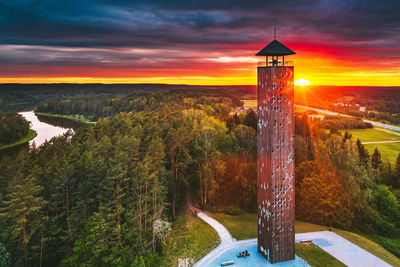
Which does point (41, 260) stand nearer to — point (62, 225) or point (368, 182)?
point (62, 225)

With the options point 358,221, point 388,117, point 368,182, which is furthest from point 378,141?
point 358,221

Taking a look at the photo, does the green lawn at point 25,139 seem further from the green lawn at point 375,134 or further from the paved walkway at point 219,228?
the green lawn at point 375,134

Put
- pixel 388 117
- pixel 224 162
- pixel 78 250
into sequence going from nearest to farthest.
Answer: pixel 78 250, pixel 224 162, pixel 388 117

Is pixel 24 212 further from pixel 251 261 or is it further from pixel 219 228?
pixel 251 261

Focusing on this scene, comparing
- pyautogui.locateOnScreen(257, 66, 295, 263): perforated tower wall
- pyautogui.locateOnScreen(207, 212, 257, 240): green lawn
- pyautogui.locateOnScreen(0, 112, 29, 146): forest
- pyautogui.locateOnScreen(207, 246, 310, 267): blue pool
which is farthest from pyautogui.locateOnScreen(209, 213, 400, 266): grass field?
pyautogui.locateOnScreen(0, 112, 29, 146): forest

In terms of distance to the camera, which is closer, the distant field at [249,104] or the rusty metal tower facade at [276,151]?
the rusty metal tower facade at [276,151]

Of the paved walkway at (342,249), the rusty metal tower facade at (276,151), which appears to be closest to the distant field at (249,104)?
the paved walkway at (342,249)
